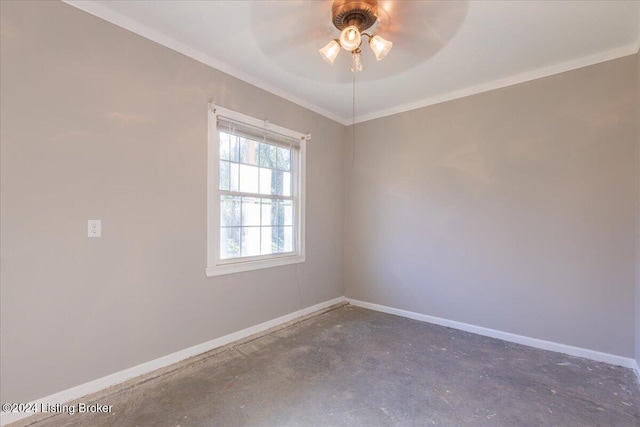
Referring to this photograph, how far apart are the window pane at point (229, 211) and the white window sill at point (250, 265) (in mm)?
405

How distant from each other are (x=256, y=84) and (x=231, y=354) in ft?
8.76

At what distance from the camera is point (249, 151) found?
126 inches

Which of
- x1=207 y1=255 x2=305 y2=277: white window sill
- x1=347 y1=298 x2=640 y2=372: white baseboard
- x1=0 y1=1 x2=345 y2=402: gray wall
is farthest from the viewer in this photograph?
x1=207 y1=255 x2=305 y2=277: white window sill

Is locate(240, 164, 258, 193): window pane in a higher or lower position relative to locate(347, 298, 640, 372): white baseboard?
higher

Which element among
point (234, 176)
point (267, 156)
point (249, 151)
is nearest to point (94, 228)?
point (234, 176)

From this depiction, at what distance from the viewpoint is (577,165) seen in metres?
2.77

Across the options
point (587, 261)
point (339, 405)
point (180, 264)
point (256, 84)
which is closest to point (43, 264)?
point (180, 264)

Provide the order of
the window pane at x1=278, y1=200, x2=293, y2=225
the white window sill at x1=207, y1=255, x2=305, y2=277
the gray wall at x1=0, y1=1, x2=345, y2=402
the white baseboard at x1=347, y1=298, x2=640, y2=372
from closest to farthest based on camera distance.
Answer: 1. the gray wall at x1=0, y1=1, x2=345, y2=402
2. the white baseboard at x1=347, y1=298, x2=640, y2=372
3. the white window sill at x1=207, y1=255, x2=305, y2=277
4. the window pane at x1=278, y1=200, x2=293, y2=225

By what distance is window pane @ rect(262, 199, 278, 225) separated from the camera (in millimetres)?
3369

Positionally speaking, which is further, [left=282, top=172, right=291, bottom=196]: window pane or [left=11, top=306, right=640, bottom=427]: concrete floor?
[left=282, top=172, right=291, bottom=196]: window pane

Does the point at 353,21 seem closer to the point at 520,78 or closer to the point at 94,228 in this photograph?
the point at 520,78

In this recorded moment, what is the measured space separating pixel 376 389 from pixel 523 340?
5.91ft

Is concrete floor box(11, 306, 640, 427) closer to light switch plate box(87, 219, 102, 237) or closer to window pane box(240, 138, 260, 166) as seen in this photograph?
light switch plate box(87, 219, 102, 237)

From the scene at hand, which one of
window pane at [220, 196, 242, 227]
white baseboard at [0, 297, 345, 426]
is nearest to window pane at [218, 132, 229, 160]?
window pane at [220, 196, 242, 227]
